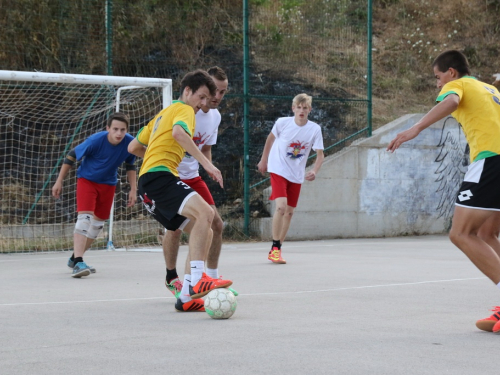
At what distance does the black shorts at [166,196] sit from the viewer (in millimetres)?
6238

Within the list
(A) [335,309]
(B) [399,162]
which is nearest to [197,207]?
(A) [335,309]

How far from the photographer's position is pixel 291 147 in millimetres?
11203

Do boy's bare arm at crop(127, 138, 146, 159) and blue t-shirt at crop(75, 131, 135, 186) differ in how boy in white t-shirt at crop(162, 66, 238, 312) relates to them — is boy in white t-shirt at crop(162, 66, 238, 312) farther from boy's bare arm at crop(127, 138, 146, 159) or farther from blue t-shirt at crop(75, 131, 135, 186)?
blue t-shirt at crop(75, 131, 135, 186)

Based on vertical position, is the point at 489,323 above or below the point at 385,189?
below

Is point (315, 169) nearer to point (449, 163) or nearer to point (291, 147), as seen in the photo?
point (291, 147)

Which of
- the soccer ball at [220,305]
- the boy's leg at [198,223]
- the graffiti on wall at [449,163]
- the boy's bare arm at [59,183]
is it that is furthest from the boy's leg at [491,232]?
the graffiti on wall at [449,163]

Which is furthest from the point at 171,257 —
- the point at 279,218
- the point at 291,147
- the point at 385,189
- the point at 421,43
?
the point at 421,43

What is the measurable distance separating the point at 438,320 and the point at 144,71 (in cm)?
968

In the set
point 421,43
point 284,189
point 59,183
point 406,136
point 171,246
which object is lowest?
point 171,246

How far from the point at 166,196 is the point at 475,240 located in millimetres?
2273

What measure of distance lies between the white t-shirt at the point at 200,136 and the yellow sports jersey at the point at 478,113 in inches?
103

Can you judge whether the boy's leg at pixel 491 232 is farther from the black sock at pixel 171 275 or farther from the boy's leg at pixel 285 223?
the boy's leg at pixel 285 223

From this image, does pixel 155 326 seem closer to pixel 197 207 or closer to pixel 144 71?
pixel 197 207

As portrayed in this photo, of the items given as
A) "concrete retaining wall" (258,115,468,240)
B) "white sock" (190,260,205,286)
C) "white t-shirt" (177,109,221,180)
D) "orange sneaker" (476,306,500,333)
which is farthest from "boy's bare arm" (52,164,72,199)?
"concrete retaining wall" (258,115,468,240)
